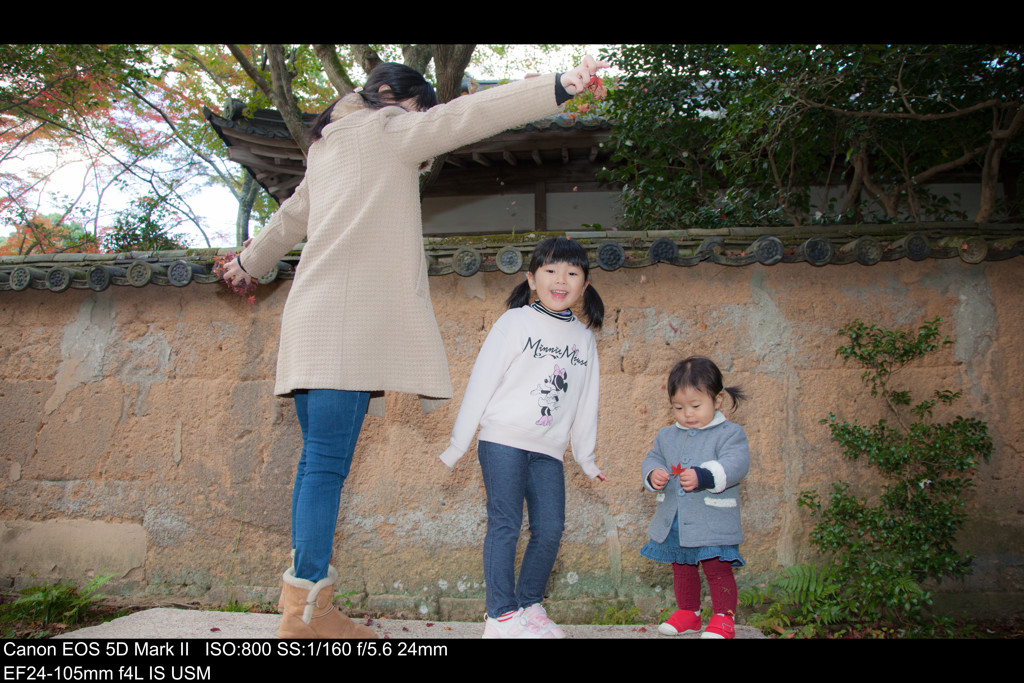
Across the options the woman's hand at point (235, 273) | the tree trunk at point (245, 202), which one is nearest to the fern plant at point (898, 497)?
the woman's hand at point (235, 273)

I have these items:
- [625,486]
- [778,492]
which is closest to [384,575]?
[625,486]

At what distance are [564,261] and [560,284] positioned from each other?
0.10 m

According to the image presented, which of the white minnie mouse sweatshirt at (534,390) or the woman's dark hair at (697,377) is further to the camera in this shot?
the woman's dark hair at (697,377)

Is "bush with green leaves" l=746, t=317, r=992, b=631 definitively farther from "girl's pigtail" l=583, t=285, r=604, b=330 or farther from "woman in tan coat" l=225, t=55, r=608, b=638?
"woman in tan coat" l=225, t=55, r=608, b=638

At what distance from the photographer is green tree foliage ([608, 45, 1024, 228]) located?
417cm

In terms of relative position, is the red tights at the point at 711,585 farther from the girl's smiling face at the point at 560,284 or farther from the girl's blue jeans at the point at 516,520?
the girl's smiling face at the point at 560,284

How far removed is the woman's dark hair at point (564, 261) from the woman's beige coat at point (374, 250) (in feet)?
2.37

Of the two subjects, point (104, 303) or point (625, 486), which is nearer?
point (625, 486)

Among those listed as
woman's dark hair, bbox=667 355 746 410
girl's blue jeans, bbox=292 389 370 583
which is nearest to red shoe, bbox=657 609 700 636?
woman's dark hair, bbox=667 355 746 410

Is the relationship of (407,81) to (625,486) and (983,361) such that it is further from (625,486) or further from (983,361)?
(983,361)

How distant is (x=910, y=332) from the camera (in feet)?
11.1

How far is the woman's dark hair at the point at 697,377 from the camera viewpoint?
9.39 feet

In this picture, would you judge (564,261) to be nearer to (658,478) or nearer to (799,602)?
(658,478)

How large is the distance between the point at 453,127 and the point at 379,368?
0.80 metres
